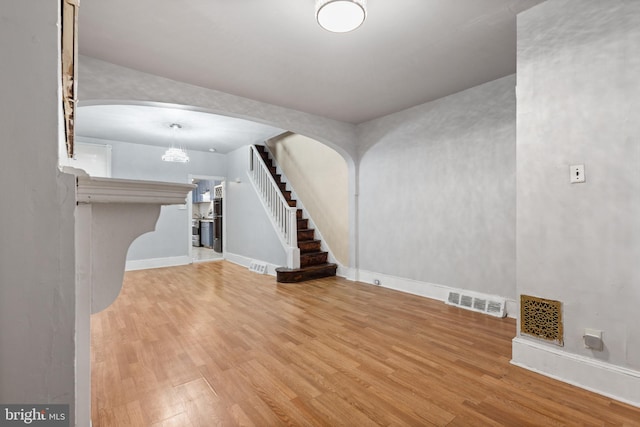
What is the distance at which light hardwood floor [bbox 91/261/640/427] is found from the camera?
1.60 m

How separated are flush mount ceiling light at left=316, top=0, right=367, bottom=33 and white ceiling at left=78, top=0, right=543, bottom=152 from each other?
0.19 metres

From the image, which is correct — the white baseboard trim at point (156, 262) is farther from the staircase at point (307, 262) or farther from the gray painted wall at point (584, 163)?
the gray painted wall at point (584, 163)

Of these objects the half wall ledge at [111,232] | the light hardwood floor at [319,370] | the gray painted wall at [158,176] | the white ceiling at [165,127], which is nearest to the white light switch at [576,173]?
the light hardwood floor at [319,370]

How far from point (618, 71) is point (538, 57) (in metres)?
0.47

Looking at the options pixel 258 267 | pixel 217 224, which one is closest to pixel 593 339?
pixel 258 267

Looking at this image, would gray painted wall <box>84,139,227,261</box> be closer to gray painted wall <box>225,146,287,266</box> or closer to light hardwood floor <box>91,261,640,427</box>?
gray painted wall <box>225,146,287,266</box>

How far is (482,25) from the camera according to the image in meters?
2.24

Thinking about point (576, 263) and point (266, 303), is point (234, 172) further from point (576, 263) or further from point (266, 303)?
point (576, 263)

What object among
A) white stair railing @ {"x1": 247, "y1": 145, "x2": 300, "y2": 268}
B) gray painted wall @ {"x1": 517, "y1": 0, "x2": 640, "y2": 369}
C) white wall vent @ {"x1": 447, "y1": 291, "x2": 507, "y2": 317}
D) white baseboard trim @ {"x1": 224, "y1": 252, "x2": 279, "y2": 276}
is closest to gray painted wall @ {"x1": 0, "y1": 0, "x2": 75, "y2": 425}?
gray painted wall @ {"x1": 517, "y1": 0, "x2": 640, "y2": 369}

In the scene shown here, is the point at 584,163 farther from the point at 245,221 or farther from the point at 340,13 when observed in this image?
the point at 245,221

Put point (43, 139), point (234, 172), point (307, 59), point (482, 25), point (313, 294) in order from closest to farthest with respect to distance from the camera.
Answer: point (43, 139)
point (482, 25)
point (307, 59)
point (313, 294)
point (234, 172)

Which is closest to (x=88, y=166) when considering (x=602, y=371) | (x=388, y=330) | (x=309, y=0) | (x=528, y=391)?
(x=309, y=0)

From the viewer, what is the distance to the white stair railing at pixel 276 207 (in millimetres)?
4895

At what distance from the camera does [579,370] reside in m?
1.87
